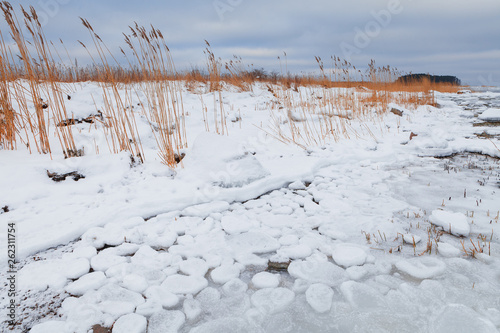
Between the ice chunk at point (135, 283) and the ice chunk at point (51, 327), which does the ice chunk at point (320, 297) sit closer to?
the ice chunk at point (135, 283)

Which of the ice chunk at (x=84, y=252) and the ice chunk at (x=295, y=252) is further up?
the ice chunk at (x=84, y=252)

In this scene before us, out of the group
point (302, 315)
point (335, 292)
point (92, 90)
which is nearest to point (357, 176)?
point (335, 292)

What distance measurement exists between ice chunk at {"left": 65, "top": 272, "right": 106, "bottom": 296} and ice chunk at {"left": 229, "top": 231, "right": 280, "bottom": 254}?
55 centimetres

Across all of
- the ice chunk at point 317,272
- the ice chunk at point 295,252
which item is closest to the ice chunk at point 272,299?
the ice chunk at point 317,272

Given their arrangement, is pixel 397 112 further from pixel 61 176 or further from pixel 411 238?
pixel 61 176

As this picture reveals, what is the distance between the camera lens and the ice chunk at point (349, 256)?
3.75 feet

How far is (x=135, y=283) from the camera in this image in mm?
1043

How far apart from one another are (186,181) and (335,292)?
1.31 m

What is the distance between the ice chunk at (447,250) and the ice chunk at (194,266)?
99 cm

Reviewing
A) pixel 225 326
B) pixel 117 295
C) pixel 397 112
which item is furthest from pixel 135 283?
pixel 397 112

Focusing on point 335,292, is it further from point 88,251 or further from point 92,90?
point 92,90

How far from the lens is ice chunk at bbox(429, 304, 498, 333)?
0.80 metres

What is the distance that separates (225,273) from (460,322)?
0.77m

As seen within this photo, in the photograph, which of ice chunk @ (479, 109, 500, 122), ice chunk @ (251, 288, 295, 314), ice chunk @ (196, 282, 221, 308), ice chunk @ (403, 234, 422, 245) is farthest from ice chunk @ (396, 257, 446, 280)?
ice chunk @ (479, 109, 500, 122)
